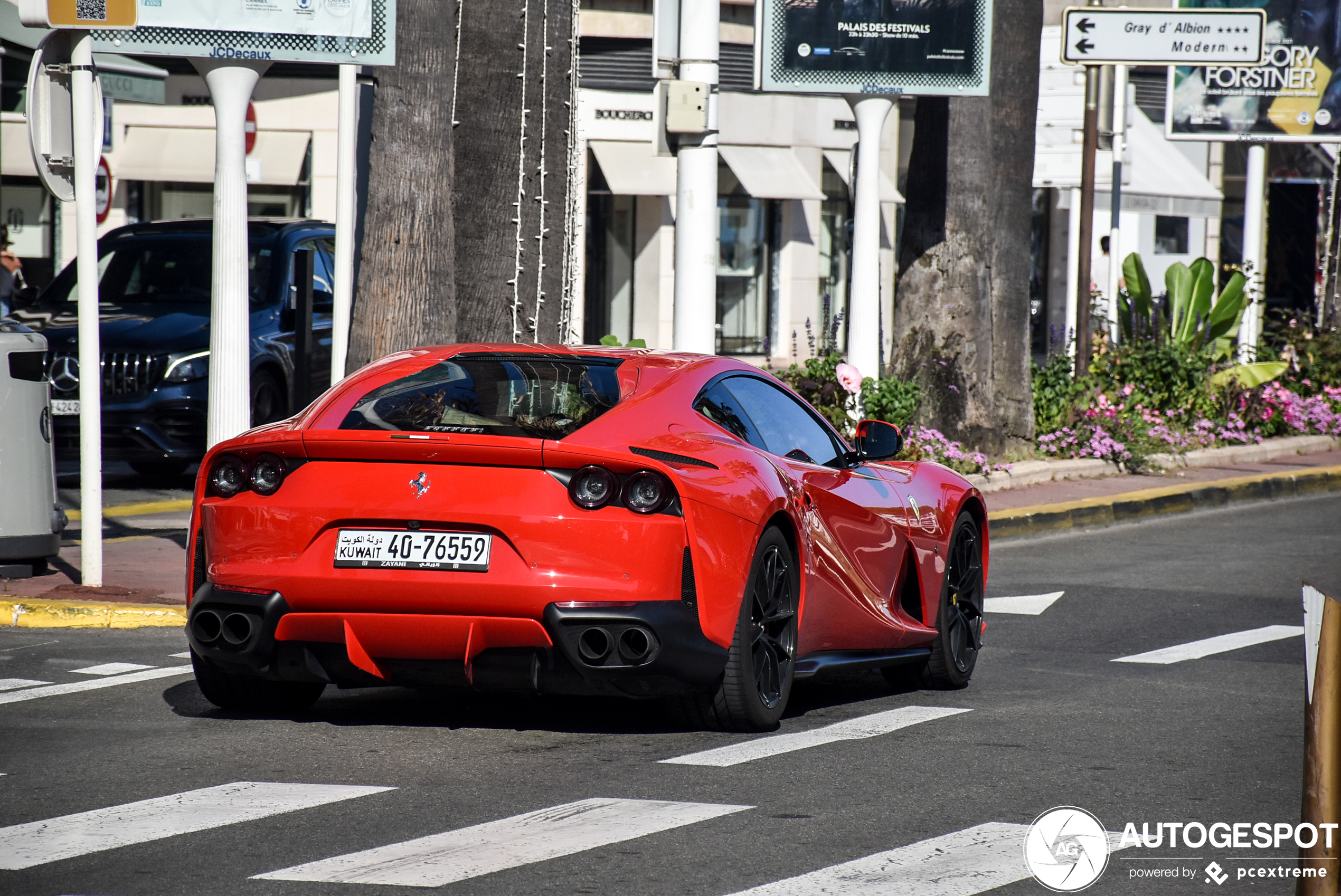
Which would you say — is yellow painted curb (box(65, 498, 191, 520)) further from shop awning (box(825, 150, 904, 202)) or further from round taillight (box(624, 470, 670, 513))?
shop awning (box(825, 150, 904, 202))

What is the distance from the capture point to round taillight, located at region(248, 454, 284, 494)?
6047mm

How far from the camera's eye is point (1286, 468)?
17.8 meters

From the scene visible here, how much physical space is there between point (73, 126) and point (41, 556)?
86.9 inches

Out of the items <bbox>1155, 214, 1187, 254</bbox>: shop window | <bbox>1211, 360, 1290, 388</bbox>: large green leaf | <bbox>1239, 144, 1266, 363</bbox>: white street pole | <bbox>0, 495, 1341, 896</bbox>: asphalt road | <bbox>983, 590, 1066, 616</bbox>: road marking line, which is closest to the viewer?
<bbox>0, 495, 1341, 896</bbox>: asphalt road

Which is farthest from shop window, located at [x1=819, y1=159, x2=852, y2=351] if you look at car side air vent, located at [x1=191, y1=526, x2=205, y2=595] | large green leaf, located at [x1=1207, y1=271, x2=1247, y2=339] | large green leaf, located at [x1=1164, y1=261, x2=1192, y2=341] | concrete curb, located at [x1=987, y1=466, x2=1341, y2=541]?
car side air vent, located at [x1=191, y1=526, x2=205, y2=595]

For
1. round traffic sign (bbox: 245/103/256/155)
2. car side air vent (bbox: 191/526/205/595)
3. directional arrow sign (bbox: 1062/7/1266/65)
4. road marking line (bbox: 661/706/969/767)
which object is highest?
directional arrow sign (bbox: 1062/7/1266/65)

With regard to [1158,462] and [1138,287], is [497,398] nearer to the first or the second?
[1158,462]

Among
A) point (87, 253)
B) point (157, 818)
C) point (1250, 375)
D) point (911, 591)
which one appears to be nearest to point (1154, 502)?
point (1250, 375)

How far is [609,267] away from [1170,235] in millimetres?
11426

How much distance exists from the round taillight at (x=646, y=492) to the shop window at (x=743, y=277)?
2449 centimetres

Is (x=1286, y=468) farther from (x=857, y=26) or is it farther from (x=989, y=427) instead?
(x=857, y=26)

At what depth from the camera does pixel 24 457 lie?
9.65 m

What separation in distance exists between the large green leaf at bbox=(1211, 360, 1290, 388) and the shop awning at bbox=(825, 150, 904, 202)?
11537 mm

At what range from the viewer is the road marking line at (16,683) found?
284 inches
